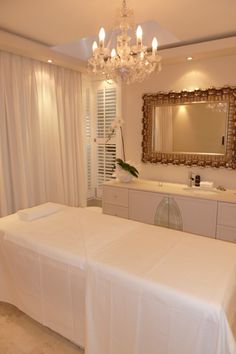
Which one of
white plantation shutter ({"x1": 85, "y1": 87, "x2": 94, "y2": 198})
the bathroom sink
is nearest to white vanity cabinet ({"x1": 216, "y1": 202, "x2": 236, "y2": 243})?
the bathroom sink

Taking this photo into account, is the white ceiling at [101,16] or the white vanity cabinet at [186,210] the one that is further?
the white vanity cabinet at [186,210]

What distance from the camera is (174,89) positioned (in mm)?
3248

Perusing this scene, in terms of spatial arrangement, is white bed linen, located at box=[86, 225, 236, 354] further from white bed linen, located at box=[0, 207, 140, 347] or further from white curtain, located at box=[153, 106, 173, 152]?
white curtain, located at box=[153, 106, 173, 152]

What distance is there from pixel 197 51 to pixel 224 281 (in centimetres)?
244

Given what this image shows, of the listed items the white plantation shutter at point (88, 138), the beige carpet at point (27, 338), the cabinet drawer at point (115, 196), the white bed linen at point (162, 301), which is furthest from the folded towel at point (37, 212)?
the white plantation shutter at point (88, 138)

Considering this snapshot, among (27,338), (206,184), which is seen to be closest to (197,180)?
(206,184)

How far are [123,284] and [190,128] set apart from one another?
234 cm

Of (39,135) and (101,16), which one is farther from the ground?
(101,16)

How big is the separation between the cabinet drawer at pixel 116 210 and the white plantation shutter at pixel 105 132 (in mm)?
990

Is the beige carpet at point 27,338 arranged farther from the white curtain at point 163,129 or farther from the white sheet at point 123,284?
the white curtain at point 163,129

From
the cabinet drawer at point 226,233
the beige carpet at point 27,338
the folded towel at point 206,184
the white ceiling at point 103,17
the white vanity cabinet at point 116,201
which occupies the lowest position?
the beige carpet at point 27,338

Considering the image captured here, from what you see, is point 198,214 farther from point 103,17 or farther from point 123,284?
point 103,17

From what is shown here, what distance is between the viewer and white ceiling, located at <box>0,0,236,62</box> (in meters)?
2.07

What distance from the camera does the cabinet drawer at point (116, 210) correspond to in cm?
327
